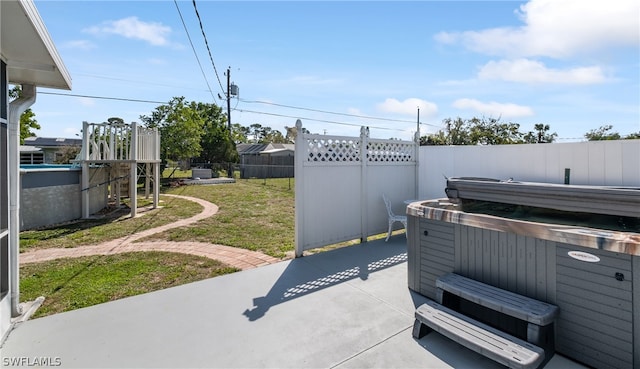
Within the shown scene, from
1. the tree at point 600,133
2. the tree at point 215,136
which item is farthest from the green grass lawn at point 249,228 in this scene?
the tree at point 600,133

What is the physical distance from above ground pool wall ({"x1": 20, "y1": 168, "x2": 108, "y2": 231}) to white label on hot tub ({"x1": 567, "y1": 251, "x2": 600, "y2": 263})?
9296mm

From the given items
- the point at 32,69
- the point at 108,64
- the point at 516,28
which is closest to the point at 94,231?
the point at 32,69

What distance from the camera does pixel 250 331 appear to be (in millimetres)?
2639

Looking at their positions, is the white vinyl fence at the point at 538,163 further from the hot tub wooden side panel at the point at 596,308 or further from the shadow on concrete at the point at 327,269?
the hot tub wooden side panel at the point at 596,308

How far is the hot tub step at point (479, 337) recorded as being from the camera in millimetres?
1963

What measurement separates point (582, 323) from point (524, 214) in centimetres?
184

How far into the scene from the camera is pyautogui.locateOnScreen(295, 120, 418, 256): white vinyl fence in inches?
183

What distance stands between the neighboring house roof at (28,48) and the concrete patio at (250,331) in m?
2.32

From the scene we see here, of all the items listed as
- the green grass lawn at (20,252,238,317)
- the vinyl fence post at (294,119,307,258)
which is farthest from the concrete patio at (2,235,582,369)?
the vinyl fence post at (294,119,307,258)

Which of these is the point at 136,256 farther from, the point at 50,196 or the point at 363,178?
the point at 50,196

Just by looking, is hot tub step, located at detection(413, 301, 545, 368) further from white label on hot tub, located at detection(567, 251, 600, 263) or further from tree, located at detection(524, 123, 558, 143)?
tree, located at detection(524, 123, 558, 143)

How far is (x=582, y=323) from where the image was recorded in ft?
7.22

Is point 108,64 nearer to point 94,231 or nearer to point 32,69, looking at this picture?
point 94,231

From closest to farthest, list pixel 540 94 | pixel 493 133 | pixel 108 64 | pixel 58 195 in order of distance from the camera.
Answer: pixel 58 195 → pixel 108 64 → pixel 540 94 → pixel 493 133
